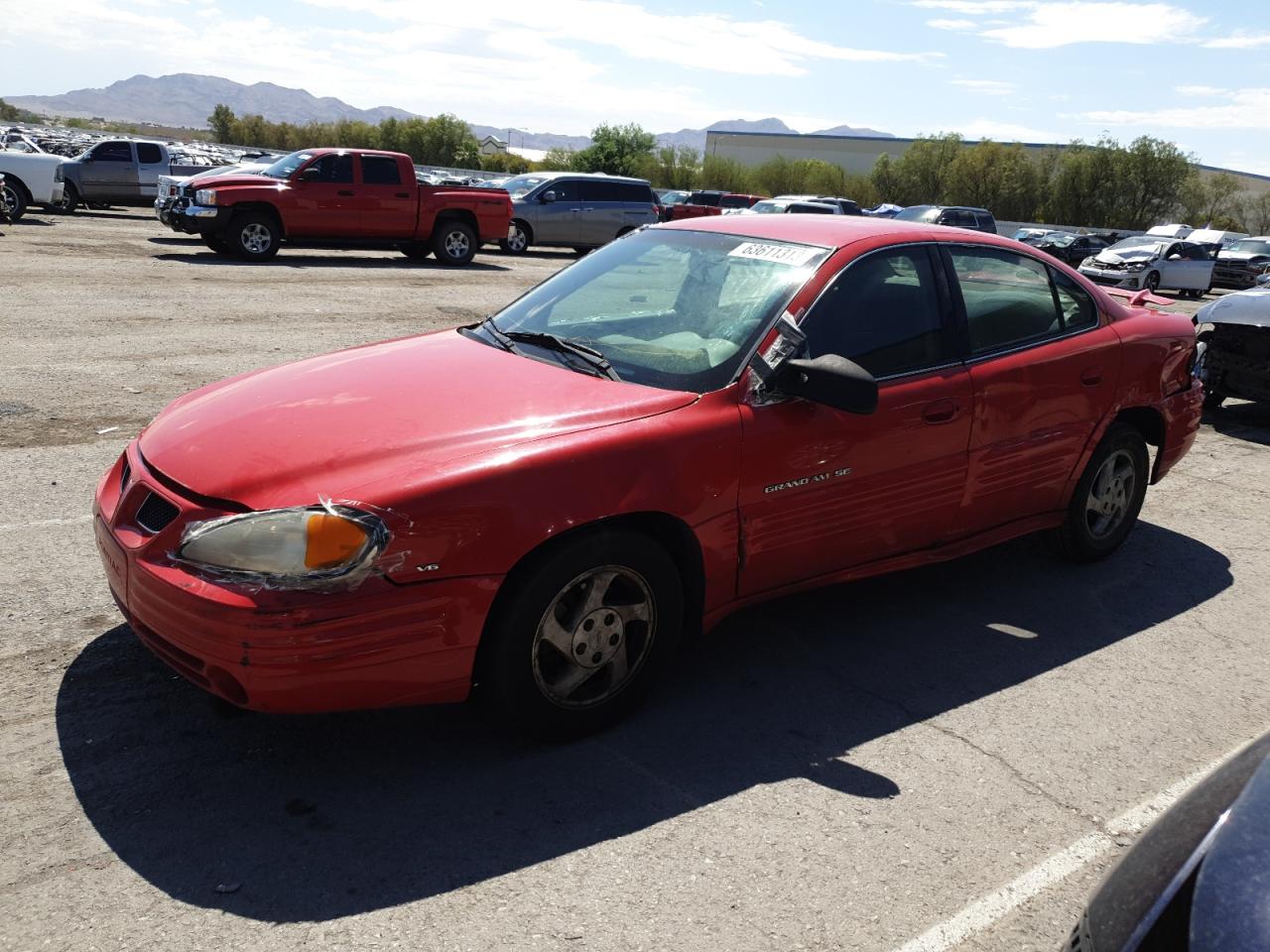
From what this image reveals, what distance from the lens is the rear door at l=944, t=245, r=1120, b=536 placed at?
4.76 meters

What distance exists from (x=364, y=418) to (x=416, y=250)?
17392 mm

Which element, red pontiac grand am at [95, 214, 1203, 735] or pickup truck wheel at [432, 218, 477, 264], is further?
pickup truck wheel at [432, 218, 477, 264]

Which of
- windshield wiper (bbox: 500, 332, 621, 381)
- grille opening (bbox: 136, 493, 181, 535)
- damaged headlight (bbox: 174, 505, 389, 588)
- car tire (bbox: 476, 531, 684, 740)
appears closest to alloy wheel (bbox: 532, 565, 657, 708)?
car tire (bbox: 476, 531, 684, 740)

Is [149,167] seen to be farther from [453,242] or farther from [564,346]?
[564,346]

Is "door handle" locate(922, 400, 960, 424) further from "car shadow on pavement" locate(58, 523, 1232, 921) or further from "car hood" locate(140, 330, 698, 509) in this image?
"car hood" locate(140, 330, 698, 509)

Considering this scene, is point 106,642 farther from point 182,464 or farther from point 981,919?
point 981,919

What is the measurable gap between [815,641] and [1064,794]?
127 centimetres

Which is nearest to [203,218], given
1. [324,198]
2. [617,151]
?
[324,198]

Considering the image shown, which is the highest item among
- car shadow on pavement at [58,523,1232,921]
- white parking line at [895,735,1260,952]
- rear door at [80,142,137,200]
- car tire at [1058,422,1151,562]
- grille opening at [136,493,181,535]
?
rear door at [80,142,137,200]

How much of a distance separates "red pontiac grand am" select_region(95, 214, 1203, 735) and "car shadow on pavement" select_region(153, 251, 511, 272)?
13.6 meters

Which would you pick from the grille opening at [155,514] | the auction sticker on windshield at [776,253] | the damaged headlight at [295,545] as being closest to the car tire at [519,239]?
the auction sticker on windshield at [776,253]

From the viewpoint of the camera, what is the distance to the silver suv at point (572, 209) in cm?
2355

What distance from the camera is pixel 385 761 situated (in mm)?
3506

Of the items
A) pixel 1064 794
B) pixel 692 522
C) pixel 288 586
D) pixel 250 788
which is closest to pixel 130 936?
pixel 250 788
